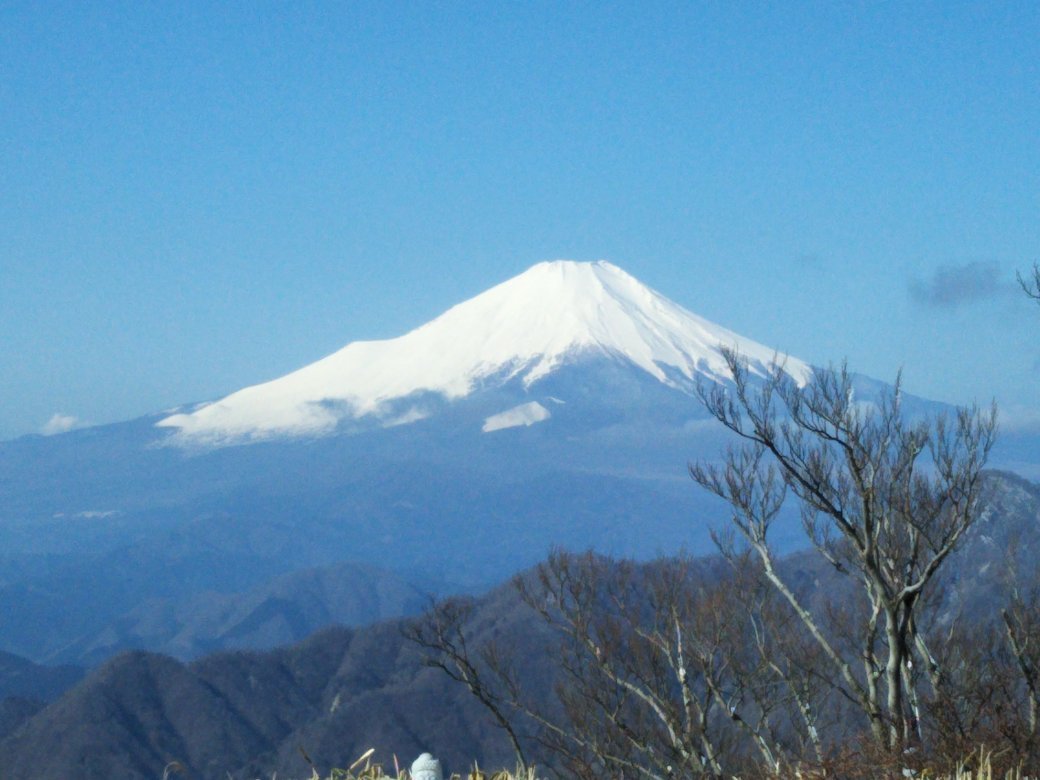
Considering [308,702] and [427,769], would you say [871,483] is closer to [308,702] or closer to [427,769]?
[427,769]

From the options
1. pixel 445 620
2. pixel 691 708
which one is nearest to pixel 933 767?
pixel 691 708

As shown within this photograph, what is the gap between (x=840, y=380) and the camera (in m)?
10.8

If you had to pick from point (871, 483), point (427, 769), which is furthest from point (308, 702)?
point (427, 769)

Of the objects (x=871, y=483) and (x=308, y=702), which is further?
(x=308, y=702)

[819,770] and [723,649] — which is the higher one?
[819,770]

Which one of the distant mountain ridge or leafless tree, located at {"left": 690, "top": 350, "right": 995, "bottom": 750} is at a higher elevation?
leafless tree, located at {"left": 690, "top": 350, "right": 995, "bottom": 750}

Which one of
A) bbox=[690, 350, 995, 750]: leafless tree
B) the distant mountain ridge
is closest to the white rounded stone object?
bbox=[690, 350, 995, 750]: leafless tree

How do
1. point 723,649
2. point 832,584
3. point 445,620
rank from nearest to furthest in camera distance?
point 723,649 → point 445,620 → point 832,584

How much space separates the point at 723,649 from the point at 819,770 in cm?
1331

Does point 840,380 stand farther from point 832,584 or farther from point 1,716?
point 1,716

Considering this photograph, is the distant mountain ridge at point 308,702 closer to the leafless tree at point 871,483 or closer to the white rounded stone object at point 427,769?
the leafless tree at point 871,483

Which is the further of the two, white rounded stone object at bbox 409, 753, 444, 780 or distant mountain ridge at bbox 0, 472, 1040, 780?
distant mountain ridge at bbox 0, 472, 1040, 780

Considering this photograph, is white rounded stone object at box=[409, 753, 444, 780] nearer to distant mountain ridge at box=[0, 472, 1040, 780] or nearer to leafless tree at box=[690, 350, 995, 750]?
leafless tree at box=[690, 350, 995, 750]

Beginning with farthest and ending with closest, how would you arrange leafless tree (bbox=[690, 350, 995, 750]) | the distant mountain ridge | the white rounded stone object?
1. the distant mountain ridge
2. leafless tree (bbox=[690, 350, 995, 750])
3. the white rounded stone object
